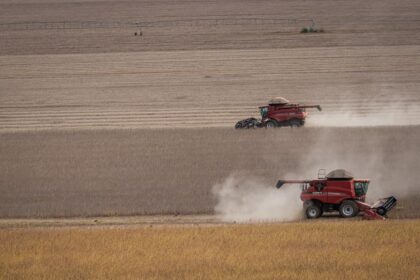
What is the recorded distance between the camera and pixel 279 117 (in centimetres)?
3981

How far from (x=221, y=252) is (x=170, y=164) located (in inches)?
463

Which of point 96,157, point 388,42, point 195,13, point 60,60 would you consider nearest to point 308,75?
point 388,42

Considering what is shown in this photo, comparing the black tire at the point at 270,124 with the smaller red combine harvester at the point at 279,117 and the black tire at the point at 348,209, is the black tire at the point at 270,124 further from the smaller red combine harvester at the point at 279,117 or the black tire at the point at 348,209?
the black tire at the point at 348,209

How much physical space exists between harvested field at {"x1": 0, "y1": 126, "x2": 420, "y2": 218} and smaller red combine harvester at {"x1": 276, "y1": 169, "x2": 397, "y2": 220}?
2.87 ft

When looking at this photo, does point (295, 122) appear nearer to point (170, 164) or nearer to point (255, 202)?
point (170, 164)

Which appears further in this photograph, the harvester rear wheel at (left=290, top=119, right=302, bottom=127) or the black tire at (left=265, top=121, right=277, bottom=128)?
the harvester rear wheel at (left=290, top=119, right=302, bottom=127)

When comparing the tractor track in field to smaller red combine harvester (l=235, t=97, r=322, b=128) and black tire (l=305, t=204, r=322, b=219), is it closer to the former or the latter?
smaller red combine harvester (l=235, t=97, r=322, b=128)

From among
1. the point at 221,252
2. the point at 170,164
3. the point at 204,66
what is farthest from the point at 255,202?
the point at 204,66

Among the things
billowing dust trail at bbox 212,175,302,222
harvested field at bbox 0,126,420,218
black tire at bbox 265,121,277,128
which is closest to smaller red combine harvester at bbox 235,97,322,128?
black tire at bbox 265,121,277,128

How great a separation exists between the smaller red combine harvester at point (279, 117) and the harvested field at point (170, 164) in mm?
724

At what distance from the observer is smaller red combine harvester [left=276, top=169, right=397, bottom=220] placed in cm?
2588

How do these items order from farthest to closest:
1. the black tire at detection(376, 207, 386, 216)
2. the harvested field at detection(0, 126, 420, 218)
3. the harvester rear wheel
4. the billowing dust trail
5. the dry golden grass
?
1. the harvester rear wheel
2. the harvested field at detection(0, 126, 420, 218)
3. the billowing dust trail
4. the black tire at detection(376, 207, 386, 216)
5. the dry golden grass

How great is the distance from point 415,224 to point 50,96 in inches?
1250

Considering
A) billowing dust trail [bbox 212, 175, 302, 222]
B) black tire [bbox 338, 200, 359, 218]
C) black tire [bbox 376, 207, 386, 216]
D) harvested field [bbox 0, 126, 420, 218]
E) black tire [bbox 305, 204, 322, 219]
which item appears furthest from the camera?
harvested field [bbox 0, 126, 420, 218]
